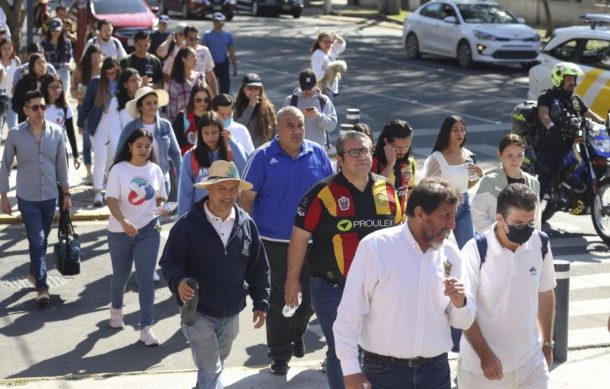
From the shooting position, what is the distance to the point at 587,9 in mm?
43531

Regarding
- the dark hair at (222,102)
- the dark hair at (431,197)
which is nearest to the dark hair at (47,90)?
the dark hair at (222,102)

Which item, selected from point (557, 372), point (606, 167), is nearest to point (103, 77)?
point (606, 167)

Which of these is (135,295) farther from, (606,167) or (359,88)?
(359,88)

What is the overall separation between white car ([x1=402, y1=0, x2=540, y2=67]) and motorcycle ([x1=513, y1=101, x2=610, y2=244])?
637 inches

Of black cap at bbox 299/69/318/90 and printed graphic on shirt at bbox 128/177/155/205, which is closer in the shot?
printed graphic on shirt at bbox 128/177/155/205

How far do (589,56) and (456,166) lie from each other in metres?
10.1

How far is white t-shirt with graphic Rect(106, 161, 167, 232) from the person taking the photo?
984 centimetres

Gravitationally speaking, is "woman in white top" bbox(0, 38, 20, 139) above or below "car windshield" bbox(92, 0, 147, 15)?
above

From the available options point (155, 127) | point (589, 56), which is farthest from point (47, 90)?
point (589, 56)

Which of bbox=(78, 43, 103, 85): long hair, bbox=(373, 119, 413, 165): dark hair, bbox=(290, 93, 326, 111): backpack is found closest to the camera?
bbox=(373, 119, 413, 165): dark hair

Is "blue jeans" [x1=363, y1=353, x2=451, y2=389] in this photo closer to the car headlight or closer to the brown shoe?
the brown shoe

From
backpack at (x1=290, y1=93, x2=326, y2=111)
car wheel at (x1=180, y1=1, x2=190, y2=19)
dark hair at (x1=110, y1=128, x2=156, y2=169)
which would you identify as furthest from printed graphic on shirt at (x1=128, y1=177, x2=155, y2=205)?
car wheel at (x1=180, y1=1, x2=190, y2=19)

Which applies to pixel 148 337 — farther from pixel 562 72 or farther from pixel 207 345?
pixel 562 72

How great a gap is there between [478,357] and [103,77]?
8699mm
